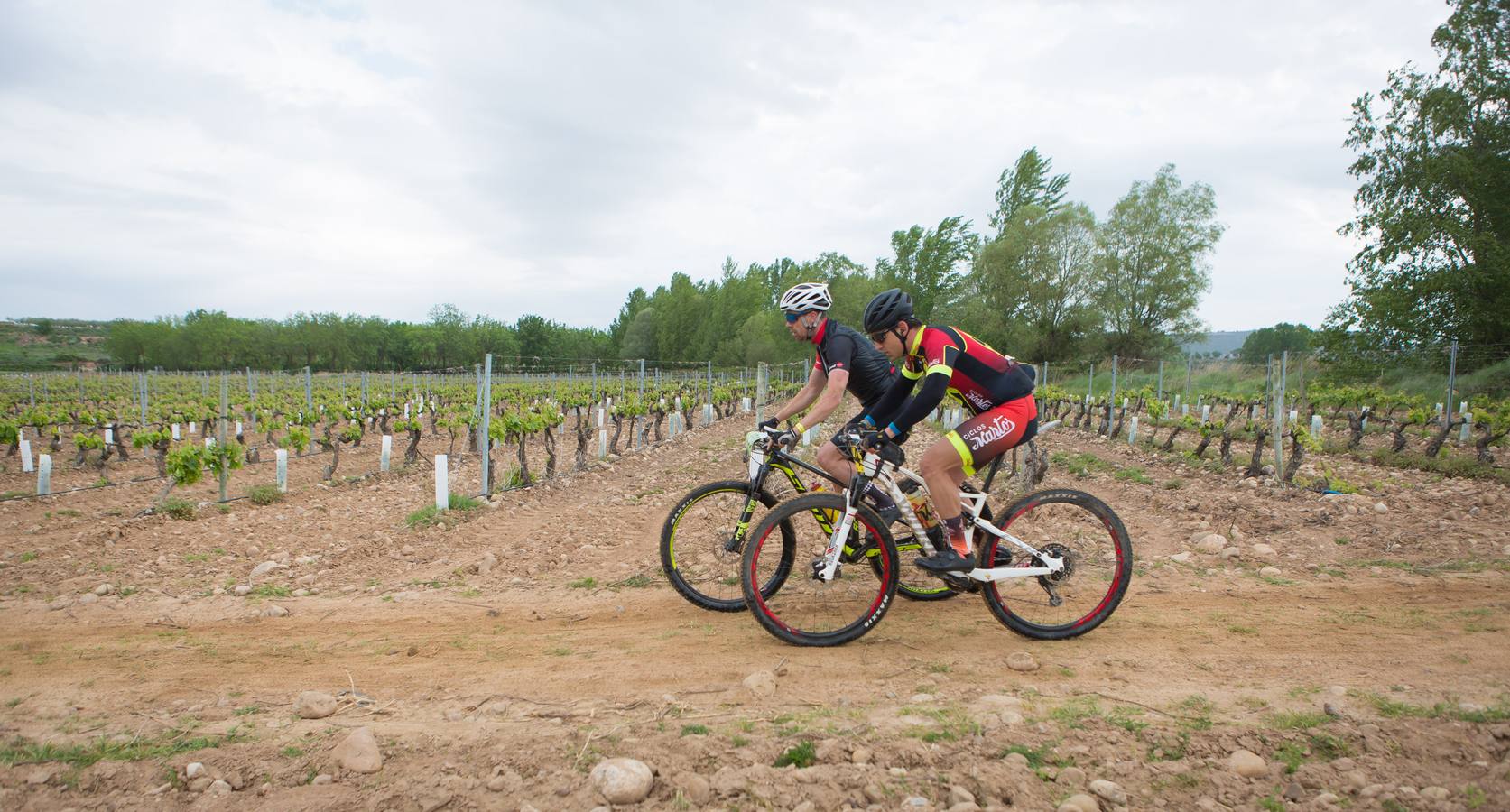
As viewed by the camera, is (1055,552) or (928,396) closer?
(928,396)

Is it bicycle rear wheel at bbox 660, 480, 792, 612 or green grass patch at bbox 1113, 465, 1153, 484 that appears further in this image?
green grass patch at bbox 1113, 465, 1153, 484

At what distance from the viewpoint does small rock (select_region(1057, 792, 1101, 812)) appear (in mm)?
2322

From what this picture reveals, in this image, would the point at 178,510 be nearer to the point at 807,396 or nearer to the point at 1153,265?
the point at 807,396

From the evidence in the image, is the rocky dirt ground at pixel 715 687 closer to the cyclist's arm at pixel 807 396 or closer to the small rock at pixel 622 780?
the small rock at pixel 622 780

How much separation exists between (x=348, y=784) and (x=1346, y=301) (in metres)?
38.9

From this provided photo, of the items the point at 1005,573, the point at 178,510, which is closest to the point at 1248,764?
the point at 1005,573

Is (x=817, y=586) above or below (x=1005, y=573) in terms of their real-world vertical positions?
below

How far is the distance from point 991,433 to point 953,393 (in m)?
0.39

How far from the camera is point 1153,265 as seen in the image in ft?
151

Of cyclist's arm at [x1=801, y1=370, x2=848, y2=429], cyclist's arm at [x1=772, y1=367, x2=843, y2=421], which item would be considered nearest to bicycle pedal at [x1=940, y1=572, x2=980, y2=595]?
cyclist's arm at [x1=801, y1=370, x2=848, y2=429]

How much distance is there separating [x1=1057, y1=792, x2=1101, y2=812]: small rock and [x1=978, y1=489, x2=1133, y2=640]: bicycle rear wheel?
1.78m

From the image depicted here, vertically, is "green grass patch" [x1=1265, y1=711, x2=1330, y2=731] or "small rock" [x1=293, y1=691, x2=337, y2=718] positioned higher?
"green grass patch" [x1=1265, y1=711, x2=1330, y2=731]

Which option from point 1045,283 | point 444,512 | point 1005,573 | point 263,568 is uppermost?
point 1045,283

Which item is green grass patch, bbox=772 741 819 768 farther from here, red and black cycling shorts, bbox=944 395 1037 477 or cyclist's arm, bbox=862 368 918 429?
cyclist's arm, bbox=862 368 918 429
